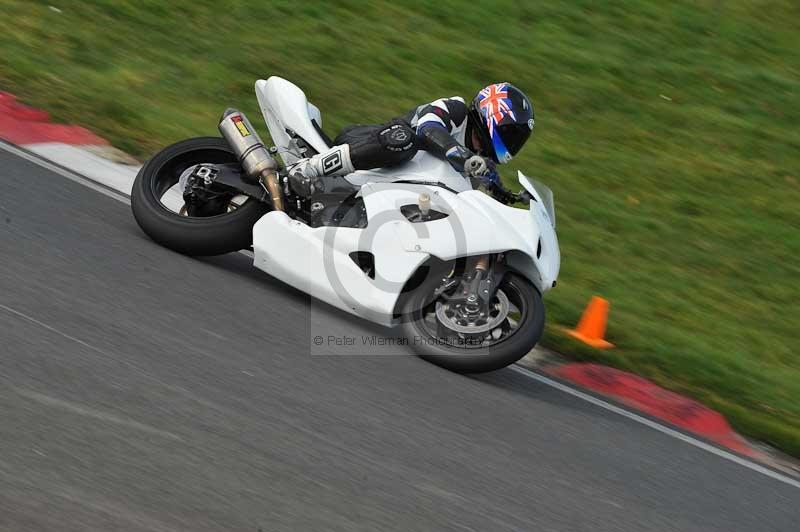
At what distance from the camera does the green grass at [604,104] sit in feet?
27.1

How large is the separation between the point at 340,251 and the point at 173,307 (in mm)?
971

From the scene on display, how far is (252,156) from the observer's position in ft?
21.1

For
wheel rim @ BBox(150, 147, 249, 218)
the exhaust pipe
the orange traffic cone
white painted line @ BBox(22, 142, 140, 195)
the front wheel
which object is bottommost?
the orange traffic cone

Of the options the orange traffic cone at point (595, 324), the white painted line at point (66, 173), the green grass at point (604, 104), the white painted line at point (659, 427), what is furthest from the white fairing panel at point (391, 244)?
the white painted line at point (66, 173)

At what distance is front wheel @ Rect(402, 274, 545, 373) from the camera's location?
5914mm

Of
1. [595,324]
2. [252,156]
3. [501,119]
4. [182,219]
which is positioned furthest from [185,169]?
[595,324]

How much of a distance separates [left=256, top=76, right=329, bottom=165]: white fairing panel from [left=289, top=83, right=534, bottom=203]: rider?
0.24 metres

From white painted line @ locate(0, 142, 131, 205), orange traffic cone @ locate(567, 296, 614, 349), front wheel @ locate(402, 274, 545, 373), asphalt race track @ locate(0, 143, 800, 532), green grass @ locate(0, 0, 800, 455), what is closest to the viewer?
asphalt race track @ locate(0, 143, 800, 532)

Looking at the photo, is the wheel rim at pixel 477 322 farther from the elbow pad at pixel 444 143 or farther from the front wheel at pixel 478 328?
the elbow pad at pixel 444 143

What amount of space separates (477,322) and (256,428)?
1669 mm

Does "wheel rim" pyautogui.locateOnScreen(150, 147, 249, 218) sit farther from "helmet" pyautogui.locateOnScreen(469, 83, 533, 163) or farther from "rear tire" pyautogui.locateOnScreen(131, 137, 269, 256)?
"helmet" pyautogui.locateOnScreen(469, 83, 533, 163)

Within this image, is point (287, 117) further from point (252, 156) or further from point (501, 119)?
point (501, 119)

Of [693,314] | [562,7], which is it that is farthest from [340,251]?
[562,7]

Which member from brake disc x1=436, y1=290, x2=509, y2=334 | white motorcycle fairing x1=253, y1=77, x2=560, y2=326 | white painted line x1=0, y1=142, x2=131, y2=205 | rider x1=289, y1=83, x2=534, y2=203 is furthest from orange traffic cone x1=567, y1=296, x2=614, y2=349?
white painted line x1=0, y1=142, x2=131, y2=205
